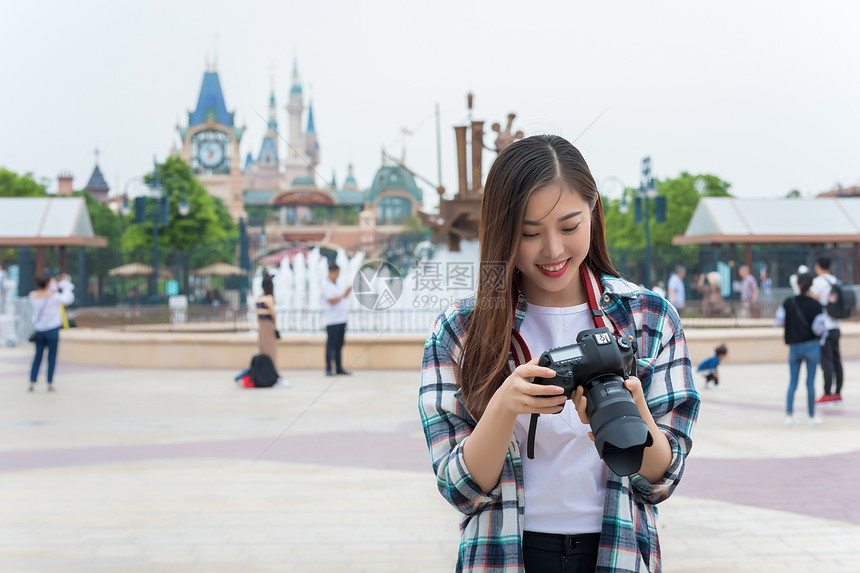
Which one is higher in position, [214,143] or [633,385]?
[214,143]

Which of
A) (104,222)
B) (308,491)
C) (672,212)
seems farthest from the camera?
(104,222)

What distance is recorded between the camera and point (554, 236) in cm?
147

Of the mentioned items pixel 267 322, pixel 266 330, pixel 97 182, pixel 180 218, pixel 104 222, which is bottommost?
pixel 266 330

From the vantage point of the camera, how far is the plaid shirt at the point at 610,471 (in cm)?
150

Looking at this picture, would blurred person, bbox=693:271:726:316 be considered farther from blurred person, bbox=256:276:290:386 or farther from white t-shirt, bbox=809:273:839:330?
blurred person, bbox=256:276:290:386

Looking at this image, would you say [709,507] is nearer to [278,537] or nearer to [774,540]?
[774,540]

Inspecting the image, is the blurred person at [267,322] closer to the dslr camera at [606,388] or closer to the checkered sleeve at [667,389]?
the checkered sleeve at [667,389]

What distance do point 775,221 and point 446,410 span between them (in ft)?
93.7

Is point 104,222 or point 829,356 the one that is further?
point 104,222

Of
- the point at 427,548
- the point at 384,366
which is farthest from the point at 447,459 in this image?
the point at 384,366

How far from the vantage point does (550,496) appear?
1530 mm

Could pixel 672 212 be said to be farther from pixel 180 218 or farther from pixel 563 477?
pixel 563 477

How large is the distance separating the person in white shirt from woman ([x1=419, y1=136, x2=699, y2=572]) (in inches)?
384

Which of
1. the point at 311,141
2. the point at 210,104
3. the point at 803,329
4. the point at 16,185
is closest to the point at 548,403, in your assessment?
the point at 803,329
